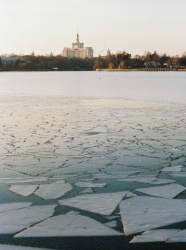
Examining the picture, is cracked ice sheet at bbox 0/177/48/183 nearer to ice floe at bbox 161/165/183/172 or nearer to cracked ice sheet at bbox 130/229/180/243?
ice floe at bbox 161/165/183/172

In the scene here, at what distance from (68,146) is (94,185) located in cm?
217

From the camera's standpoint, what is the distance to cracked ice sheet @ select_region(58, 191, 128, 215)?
328cm

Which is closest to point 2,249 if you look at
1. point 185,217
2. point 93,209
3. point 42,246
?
point 42,246

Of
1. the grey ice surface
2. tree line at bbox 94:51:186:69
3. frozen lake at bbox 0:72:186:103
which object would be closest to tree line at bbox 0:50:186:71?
tree line at bbox 94:51:186:69

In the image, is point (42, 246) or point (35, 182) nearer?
point (42, 246)

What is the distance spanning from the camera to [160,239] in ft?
8.74

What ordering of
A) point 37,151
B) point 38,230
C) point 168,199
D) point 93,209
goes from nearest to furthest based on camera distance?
point 38,230, point 93,209, point 168,199, point 37,151

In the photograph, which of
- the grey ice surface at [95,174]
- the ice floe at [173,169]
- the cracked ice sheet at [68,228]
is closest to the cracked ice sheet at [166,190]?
the grey ice surface at [95,174]

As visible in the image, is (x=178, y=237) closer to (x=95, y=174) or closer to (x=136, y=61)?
(x=95, y=174)

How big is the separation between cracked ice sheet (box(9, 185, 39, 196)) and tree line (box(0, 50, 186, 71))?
112840 mm

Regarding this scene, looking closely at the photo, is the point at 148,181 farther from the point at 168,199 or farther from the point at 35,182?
the point at 35,182

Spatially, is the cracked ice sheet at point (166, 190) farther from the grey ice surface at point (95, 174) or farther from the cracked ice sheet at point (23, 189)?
the cracked ice sheet at point (23, 189)

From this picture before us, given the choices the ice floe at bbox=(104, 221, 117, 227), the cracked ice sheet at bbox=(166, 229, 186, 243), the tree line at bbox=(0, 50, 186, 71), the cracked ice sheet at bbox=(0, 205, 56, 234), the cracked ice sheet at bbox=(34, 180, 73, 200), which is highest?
the tree line at bbox=(0, 50, 186, 71)

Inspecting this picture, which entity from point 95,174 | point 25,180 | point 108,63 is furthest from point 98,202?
point 108,63
